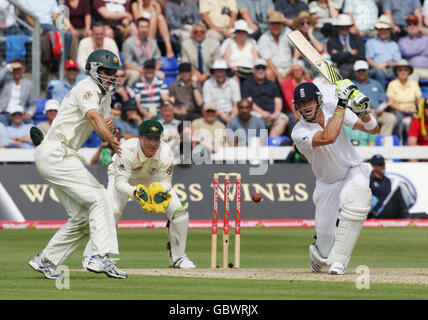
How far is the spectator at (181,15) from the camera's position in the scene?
19.3m

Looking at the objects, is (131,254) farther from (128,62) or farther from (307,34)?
(307,34)

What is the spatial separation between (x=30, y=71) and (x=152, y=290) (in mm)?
11359

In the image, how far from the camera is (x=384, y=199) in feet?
54.5

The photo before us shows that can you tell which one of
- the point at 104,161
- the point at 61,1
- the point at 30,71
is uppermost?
the point at 61,1

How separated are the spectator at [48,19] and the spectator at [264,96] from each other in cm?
324

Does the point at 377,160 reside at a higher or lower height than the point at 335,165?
lower

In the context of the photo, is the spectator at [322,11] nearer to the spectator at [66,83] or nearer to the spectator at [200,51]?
the spectator at [200,51]

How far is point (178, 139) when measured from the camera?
16719mm

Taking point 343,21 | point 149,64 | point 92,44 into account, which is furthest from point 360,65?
point 92,44

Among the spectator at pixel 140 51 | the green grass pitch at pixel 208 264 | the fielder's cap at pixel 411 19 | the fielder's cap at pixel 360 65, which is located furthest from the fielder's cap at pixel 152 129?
the fielder's cap at pixel 411 19

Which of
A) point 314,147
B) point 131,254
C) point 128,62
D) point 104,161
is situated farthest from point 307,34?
point 314,147

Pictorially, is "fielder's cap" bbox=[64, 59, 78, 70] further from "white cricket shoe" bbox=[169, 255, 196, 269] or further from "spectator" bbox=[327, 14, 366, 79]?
"white cricket shoe" bbox=[169, 255, 196, 269]

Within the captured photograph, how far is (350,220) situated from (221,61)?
365 inches

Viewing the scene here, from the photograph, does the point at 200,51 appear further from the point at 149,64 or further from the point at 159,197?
the point at 159,197
